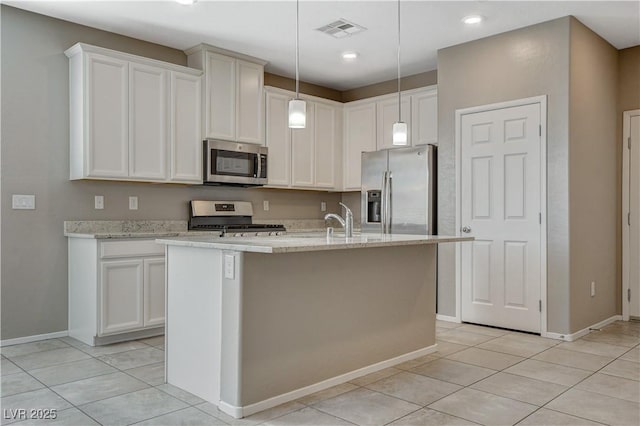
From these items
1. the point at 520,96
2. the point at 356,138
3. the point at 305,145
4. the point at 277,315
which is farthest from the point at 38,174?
the point at 520,96

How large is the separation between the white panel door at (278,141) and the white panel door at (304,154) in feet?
0.24

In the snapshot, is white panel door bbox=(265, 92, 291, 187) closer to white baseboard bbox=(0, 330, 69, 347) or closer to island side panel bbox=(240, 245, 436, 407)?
island side panel bbox=(240, 245, 436, 407)

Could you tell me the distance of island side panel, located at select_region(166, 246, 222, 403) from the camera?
8.92ft

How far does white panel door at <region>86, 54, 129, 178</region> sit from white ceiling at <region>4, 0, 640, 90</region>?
0.42 m

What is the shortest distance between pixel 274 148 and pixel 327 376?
10.2 feet

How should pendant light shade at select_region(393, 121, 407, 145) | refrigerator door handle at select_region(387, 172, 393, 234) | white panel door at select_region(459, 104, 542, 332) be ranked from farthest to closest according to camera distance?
refrigerator door handle at select_region(387, 172, 393, 234) → white panel door at select_region(459, 104, 542, 332) → pendant light shade at select_region(393, 121, 407, 145)

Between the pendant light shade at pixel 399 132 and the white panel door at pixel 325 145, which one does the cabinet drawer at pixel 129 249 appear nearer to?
the pendant light shade at pixel 399 132

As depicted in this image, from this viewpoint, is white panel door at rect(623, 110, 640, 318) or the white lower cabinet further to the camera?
white panel door at rect(623, 110, 640, 318)

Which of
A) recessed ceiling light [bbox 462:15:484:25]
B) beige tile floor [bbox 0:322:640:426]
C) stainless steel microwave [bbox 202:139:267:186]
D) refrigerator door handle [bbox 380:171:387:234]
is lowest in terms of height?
beige tile floor [bbox 0:322:640:426]

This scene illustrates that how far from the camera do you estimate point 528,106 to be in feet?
14.2

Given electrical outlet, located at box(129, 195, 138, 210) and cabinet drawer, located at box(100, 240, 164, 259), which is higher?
electrical outlet, located at box(129, 195, 138, 210)

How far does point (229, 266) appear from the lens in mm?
2611

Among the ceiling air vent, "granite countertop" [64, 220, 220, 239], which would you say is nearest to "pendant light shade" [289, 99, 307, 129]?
the ceiling air vent

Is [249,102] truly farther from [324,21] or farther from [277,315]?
[277,315]
